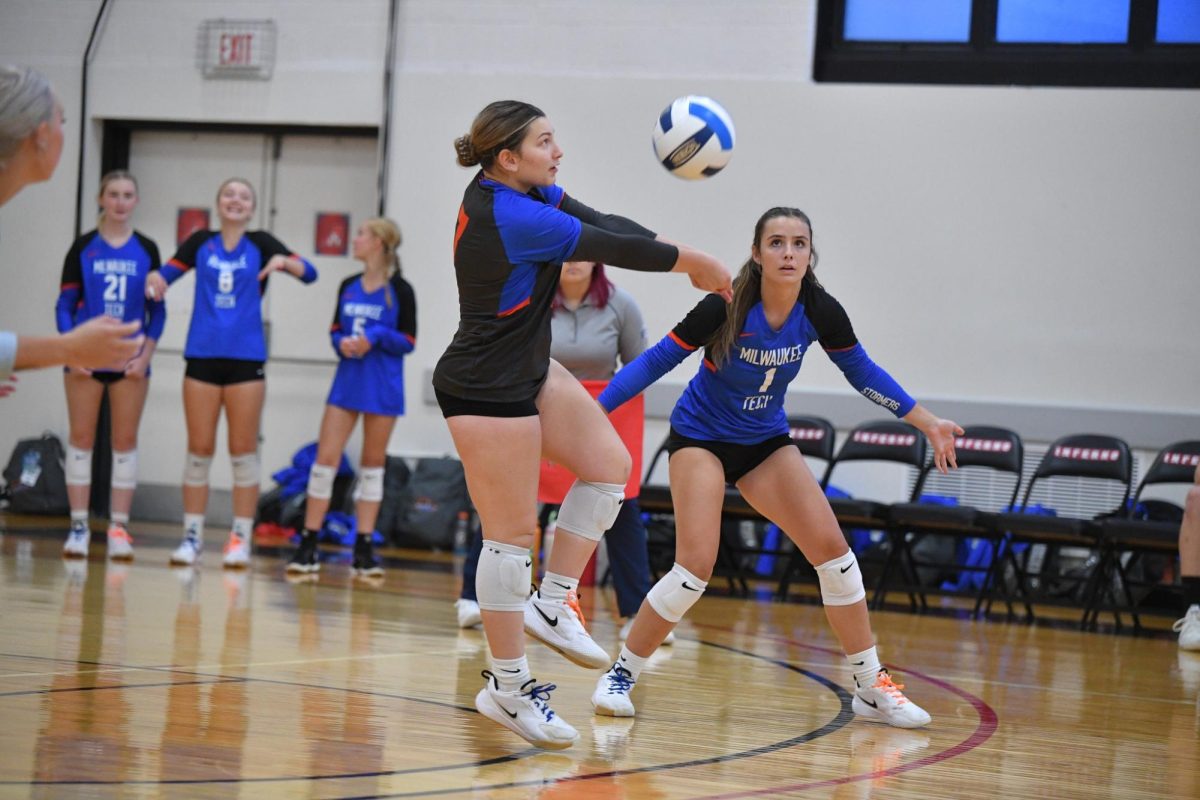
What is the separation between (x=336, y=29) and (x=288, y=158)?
3.61 ft

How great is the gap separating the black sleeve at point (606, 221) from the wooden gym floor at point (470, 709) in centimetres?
133

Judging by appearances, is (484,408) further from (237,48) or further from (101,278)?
(237,48)

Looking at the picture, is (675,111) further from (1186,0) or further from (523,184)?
(1186,0)

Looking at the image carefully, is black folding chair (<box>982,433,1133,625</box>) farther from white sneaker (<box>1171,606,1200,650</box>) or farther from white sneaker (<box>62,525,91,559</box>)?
white sneaker (<box>62,525,91,559</box>)

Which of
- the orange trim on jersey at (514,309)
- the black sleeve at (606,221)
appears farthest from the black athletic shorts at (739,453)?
the orange trim on jersey at (514,309)

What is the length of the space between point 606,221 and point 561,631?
114 centimetres

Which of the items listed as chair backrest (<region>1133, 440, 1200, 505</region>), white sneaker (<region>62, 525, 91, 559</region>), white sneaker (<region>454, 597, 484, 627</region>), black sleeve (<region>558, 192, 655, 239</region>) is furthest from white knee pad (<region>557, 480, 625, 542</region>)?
chair backrest (<region>1133, 440, 1200, 505</region>)

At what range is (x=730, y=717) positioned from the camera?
407 centimetres

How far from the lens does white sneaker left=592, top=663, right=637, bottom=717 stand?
13.1 feet

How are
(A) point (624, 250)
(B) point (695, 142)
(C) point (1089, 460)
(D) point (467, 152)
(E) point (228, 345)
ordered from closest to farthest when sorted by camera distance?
1. (A) point (624, 250)
2. (D) point (467, 152)
3. (B) point (695, 142)
4. (E) point (228, 345)
5. (C) point (1089, 460)

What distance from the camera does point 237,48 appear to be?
10.6 meters

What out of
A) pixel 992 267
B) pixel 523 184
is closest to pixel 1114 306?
pixel 992 267

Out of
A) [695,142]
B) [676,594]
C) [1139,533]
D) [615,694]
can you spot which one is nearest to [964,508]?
[1139,533]

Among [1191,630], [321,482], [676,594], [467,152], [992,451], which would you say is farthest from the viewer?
[992,451]
